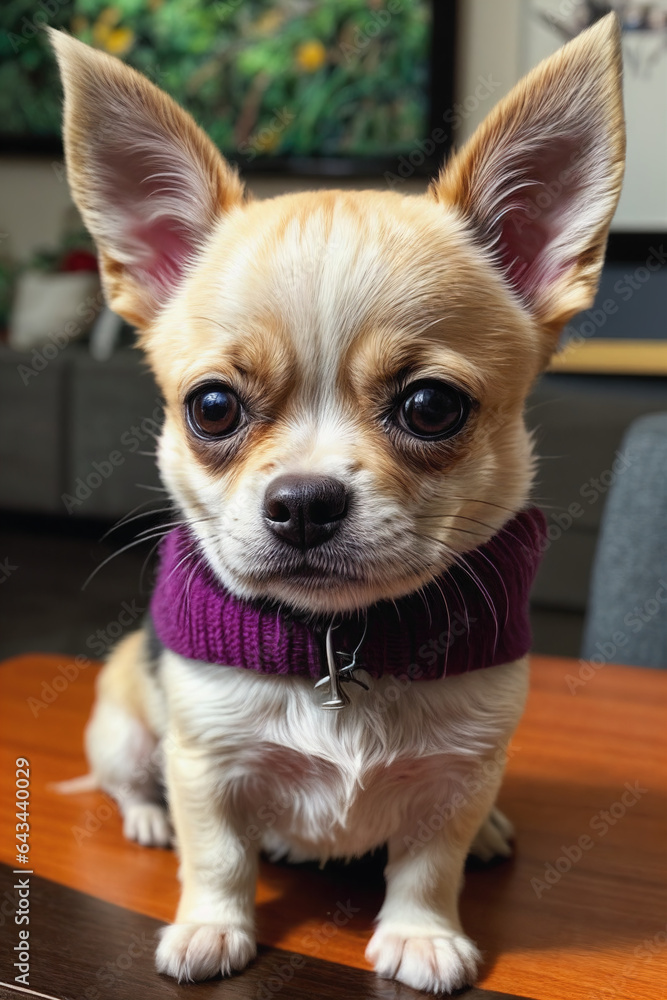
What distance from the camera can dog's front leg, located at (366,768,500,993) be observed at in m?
0.92

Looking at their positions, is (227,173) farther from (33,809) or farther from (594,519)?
(594,519)

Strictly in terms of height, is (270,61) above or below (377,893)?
above

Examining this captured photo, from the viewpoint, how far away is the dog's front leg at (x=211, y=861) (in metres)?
0.94

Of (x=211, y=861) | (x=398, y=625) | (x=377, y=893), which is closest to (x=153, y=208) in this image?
(x=398, y=625)

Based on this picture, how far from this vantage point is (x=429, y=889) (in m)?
0.98

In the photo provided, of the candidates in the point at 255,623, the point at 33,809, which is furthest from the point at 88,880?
the point at 255,623

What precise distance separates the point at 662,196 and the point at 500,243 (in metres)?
3.61

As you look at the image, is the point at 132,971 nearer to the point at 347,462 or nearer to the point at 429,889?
the point at 429,889

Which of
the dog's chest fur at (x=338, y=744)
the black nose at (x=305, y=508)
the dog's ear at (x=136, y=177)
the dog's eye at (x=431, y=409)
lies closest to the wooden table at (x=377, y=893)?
the dog's chest fur at (x=338, y=744)

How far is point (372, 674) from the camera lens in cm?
92

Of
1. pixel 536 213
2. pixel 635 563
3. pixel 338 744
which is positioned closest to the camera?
pixel 338 744

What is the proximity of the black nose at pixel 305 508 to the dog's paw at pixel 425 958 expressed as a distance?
0.41 m

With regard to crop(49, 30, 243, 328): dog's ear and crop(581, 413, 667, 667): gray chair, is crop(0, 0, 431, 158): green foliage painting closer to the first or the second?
crop(581, 413, 667, 667): gray chair

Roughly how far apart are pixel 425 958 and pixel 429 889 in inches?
3.4
